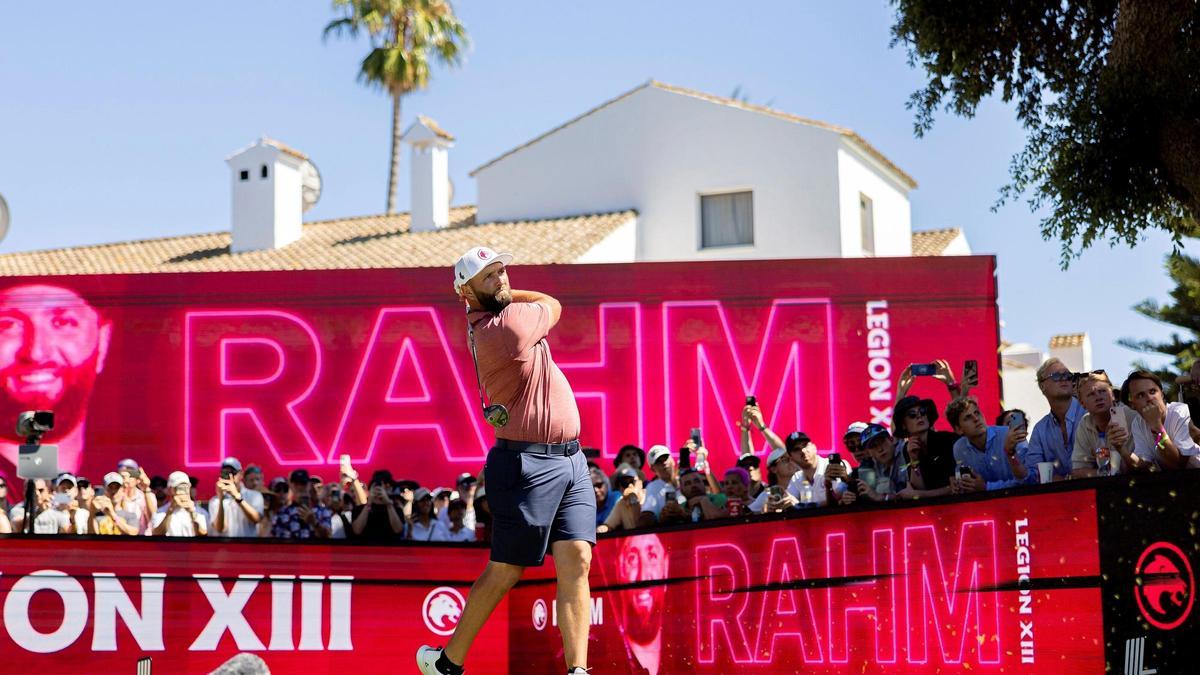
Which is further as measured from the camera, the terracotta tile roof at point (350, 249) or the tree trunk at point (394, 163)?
the tree trunk at point (394, 163)

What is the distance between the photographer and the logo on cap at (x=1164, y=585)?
6.37 metres

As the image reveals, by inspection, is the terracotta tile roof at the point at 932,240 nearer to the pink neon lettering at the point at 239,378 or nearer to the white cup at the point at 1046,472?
the pink neon lettering at the point at 239,378

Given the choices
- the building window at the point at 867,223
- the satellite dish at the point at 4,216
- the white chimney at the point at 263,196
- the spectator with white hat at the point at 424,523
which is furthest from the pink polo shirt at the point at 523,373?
the white chimney at the point at 263,196

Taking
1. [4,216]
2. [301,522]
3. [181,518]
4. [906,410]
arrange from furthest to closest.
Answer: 1. [4,216]
2. [301,522]
3. [181,518]
4. [906,410]

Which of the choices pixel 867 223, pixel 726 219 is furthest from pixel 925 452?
pixel 867 223

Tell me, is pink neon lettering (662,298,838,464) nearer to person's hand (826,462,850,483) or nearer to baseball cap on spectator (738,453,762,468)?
baseball cap on spectator (738,453,762,468)

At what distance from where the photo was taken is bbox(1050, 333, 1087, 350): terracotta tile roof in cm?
4166

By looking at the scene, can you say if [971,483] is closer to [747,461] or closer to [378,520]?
[747,461]

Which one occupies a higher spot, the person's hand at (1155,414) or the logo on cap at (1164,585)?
the person's hand at (1155,414)

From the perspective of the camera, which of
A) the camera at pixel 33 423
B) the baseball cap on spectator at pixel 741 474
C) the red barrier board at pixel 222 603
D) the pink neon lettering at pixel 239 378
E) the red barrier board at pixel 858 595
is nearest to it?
the red barrier board at pixel 858 595

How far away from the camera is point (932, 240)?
1395 inches

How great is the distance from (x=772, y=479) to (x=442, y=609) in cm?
267

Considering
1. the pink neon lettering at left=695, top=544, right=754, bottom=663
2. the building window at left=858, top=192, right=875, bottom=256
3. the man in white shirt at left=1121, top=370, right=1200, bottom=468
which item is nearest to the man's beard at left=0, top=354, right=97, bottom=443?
the pink neon lettering at left=695, top=544, right=754, bottom=663

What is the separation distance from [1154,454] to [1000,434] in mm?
1479
